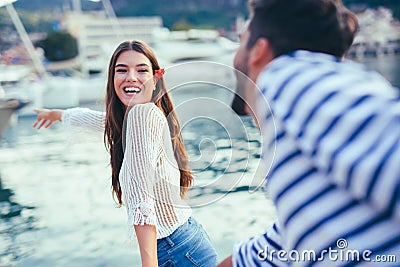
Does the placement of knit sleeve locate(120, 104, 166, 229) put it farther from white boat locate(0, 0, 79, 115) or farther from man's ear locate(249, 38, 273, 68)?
white boat locate(0, 0, 79, 115)

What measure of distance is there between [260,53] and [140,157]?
0.37 metres

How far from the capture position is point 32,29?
2069cm

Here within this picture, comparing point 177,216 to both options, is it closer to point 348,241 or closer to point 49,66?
point 348,241

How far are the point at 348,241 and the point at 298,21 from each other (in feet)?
0.62

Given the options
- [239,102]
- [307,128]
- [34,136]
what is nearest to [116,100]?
[239,102]

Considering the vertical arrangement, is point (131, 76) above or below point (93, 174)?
below

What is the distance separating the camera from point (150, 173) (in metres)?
0.84

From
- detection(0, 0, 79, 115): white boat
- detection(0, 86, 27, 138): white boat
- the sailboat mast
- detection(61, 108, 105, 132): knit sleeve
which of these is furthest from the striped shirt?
the sailboat mast

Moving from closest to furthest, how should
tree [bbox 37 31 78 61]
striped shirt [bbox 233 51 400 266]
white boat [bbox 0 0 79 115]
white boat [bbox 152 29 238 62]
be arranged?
striped shirt [bbox 233 51 400 266]
white boat [bbox 0 0 79 115]
white boat [bbox 152 29 238 62]
tree [bbox 37 31 78 61]

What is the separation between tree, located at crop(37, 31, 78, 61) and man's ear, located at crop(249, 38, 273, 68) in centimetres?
1721

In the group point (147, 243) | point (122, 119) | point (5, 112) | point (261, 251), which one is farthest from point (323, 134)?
point (5, 112)

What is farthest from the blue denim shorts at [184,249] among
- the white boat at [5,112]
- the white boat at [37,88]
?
the white boat at [37,88]

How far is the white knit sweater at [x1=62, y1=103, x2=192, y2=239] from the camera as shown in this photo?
0.82 metres

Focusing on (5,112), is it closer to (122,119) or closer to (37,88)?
(37,88)
